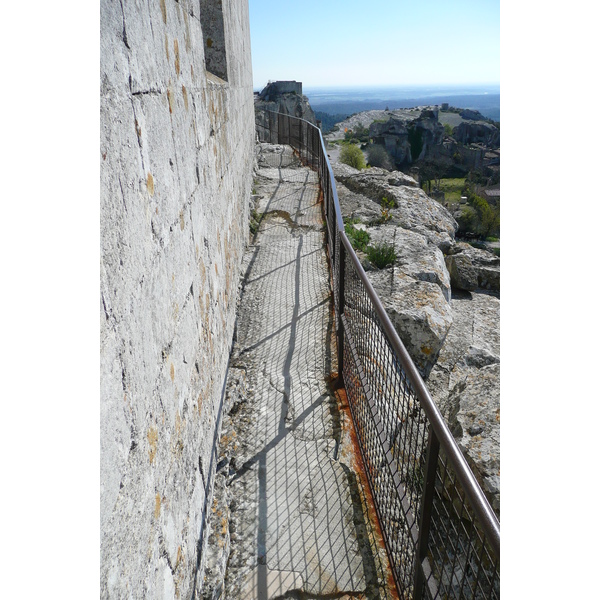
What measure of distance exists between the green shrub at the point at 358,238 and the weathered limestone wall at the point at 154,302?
3366mm

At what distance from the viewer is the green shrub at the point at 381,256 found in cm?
552

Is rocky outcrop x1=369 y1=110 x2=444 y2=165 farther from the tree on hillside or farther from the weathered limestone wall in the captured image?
the weathered limestone wall

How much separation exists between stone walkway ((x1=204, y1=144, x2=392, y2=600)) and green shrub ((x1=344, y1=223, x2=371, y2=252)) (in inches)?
50.2

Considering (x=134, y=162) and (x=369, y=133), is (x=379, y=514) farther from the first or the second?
(x=369, y=133)

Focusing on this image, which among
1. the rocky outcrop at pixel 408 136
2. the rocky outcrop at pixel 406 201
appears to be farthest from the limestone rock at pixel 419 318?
the rocky outcrop at pixel 408 136

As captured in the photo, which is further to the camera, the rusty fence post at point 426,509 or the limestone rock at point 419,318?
the limestone rock at point 419,318

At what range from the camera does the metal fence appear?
56.2 inches

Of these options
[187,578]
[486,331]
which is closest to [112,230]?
[187,578]

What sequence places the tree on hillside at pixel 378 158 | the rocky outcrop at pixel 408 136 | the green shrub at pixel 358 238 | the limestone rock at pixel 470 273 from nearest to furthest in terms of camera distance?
the green shrub at pixel 358 238 < the limestone rock at pixel 470 273 < the tree on hillside at pixel 378 158 < the rocky outcrop at pixel 408 136

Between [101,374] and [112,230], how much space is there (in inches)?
13.1

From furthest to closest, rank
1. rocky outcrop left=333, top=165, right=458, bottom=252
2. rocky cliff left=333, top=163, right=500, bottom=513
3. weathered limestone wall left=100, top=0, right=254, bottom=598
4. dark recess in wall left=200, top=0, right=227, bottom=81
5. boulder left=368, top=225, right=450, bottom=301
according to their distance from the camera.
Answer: rocky outcrop left=333, top=165, right=458, bottom=252
boulder left=368, top=225, right=450, bottom=301
dark recess in wall left=200, top=0, right=227, bottom=81
rocky cliff left=333, top=163, right=500, bottom=513
weathered limestone wall left=100, top=0, right=254, bottom=598

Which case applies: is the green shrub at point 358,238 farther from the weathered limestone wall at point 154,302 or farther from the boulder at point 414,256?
the weathered limestone wall at point 154,302

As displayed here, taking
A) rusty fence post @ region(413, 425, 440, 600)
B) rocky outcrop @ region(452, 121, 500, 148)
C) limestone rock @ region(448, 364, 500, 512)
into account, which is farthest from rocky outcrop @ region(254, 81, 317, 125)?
rocky outcrop @ region(452, 121, 500, 148)

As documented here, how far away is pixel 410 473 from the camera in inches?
101
